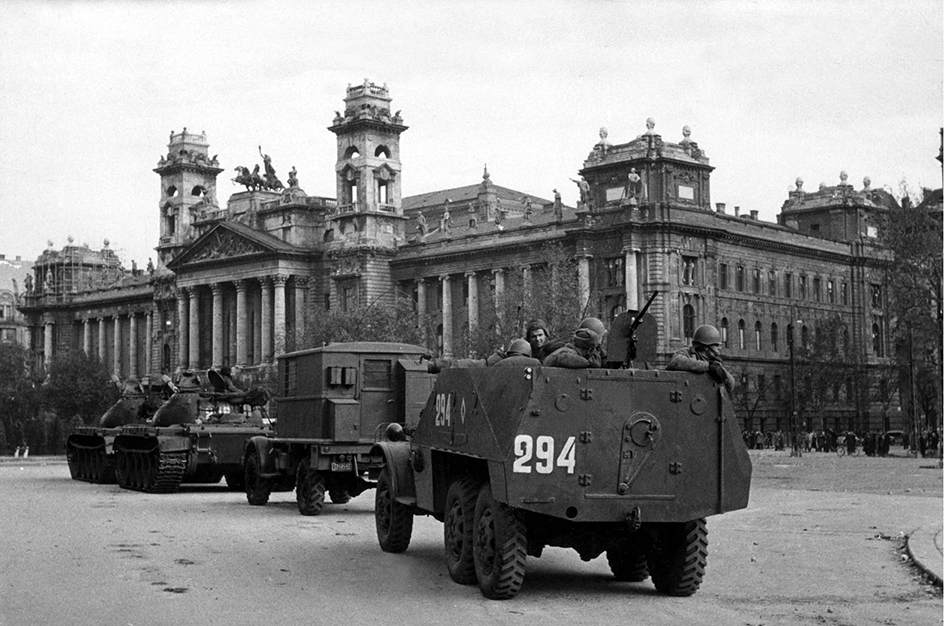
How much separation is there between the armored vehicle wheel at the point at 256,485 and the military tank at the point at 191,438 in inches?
166

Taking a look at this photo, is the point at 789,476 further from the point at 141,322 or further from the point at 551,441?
the point at 141,322

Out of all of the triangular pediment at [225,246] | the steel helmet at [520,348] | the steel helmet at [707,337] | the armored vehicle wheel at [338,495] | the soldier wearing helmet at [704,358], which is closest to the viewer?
the soldier wearing helmet at [704,358]

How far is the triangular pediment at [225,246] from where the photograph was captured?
109 metres

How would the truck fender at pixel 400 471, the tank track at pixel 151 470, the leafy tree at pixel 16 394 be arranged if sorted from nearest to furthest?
the truck fender at pixel 400 471 → the tank track at pixel 151 470 → the leafy tree at pixel 16 394

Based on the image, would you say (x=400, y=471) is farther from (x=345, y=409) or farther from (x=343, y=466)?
(x=345, y=409)

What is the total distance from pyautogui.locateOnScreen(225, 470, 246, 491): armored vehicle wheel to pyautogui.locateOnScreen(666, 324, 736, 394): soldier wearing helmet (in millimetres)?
19555

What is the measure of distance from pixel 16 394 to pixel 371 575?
265ft

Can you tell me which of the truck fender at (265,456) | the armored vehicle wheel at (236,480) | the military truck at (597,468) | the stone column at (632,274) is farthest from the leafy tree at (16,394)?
the military truck at (597,468)

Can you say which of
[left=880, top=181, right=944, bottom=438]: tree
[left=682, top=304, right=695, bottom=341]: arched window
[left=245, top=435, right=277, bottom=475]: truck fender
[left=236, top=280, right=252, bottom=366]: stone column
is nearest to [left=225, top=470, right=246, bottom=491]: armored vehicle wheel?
[left=245, top=435, right=277, bottom=475]: truck fender

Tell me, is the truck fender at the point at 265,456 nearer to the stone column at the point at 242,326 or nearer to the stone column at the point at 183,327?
the stone column at the point at 242,326

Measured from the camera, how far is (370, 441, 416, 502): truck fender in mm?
17078

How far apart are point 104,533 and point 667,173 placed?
68.1 metres

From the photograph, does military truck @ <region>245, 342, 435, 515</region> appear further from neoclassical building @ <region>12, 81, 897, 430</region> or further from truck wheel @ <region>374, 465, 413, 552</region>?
neoclassical building @ <region>12, 81, 897, 430</region>

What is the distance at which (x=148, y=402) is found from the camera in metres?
37.6
